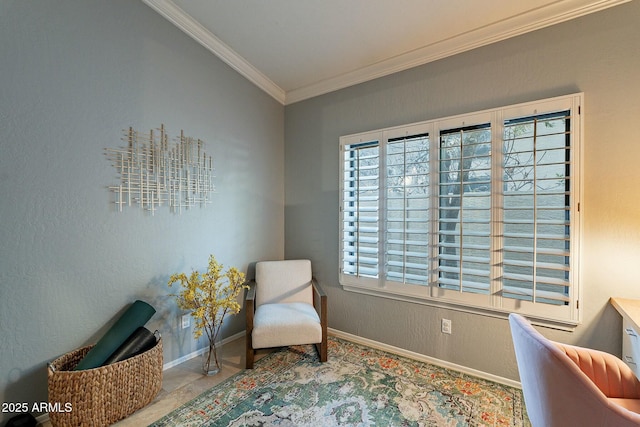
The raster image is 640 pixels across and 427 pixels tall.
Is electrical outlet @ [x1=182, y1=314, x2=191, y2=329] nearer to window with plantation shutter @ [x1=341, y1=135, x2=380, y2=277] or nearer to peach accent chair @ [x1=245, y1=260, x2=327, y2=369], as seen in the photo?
peach accent chair @ [x1=245, y1=260, x2=327, y2=369]

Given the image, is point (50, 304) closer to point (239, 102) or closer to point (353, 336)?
point (239, 102)

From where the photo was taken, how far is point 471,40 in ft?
7.01

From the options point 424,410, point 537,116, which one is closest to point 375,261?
point 424,410

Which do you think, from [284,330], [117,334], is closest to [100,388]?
[117,334]

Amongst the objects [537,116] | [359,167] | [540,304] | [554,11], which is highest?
[554,11]

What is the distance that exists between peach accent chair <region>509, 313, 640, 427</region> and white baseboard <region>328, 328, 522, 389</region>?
895mm

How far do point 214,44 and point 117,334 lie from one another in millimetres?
2464

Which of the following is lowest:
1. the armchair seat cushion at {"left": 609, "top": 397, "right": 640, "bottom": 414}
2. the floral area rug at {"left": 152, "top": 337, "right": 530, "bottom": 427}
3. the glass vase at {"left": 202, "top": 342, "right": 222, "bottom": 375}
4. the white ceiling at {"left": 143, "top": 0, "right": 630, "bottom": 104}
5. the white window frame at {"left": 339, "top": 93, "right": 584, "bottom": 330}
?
the floral area rug at {"left": 152, "top": 337, "right": 530, "bottom": 427}

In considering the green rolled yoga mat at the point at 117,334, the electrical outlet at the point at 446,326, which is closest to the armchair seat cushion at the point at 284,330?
the green rolled yoga mat at the point at 117,334

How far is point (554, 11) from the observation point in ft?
6.04

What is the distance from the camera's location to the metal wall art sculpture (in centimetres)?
198

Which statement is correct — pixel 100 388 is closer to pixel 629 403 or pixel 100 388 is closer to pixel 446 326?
pixel 446 326

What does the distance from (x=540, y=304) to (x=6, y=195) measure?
336cm

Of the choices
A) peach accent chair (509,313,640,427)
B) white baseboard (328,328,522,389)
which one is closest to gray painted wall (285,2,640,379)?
white baseboard (328,328,522,389)
